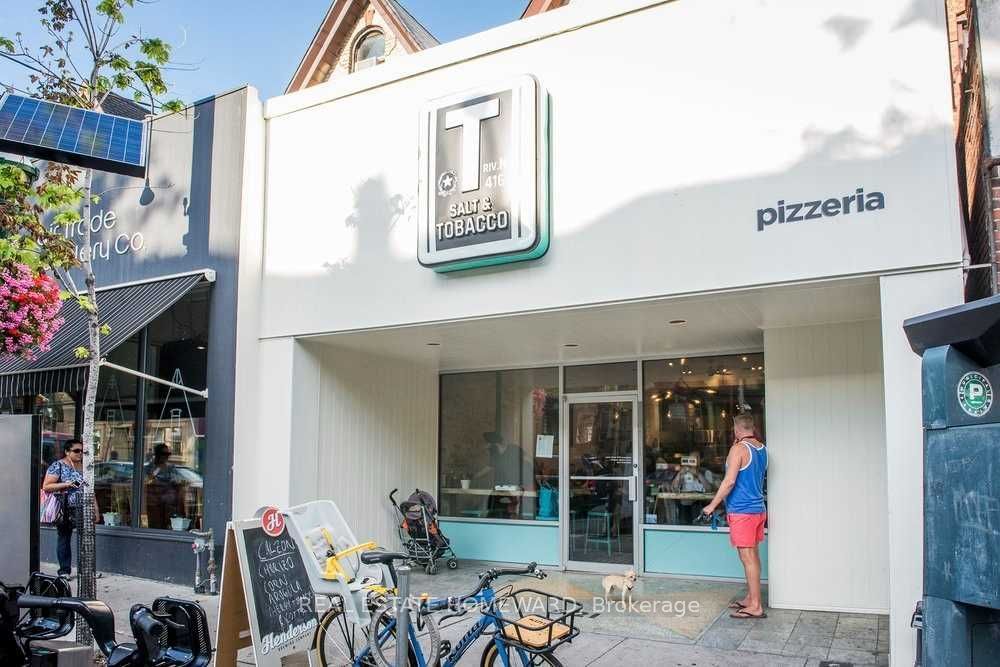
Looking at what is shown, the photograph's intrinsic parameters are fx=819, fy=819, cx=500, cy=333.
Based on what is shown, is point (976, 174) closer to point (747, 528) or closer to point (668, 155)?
point (668, 155)

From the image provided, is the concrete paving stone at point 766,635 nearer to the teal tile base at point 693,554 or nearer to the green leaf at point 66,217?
the teal tile base at point 693,554

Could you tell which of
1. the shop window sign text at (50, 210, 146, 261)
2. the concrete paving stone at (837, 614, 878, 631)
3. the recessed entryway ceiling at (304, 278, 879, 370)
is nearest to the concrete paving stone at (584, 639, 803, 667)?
the concrete paving stone at (837, 614, 878, 631)

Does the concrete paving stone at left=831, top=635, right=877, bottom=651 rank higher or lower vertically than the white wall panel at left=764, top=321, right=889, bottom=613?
lower

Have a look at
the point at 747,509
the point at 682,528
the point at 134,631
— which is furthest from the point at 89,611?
the point at 682,528

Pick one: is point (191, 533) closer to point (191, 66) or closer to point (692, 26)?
point (191, 66)

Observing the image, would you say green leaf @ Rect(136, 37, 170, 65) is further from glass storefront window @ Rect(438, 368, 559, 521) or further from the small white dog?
the small white dog

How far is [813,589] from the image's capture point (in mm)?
7531

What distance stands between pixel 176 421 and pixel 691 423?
5922 millimetres

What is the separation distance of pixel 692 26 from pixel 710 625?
5.10 meters

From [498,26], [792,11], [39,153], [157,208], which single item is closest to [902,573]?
[792,11]

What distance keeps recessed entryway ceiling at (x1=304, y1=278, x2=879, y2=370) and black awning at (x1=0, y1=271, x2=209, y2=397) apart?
65.7 inches

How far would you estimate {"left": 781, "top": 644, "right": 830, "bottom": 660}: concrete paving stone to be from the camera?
6.20 m

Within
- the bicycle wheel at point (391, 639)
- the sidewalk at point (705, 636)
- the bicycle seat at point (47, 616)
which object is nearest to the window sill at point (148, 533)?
the sidewalk at point (705, 636)

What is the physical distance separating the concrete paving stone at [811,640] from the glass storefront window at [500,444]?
3.83 meters
